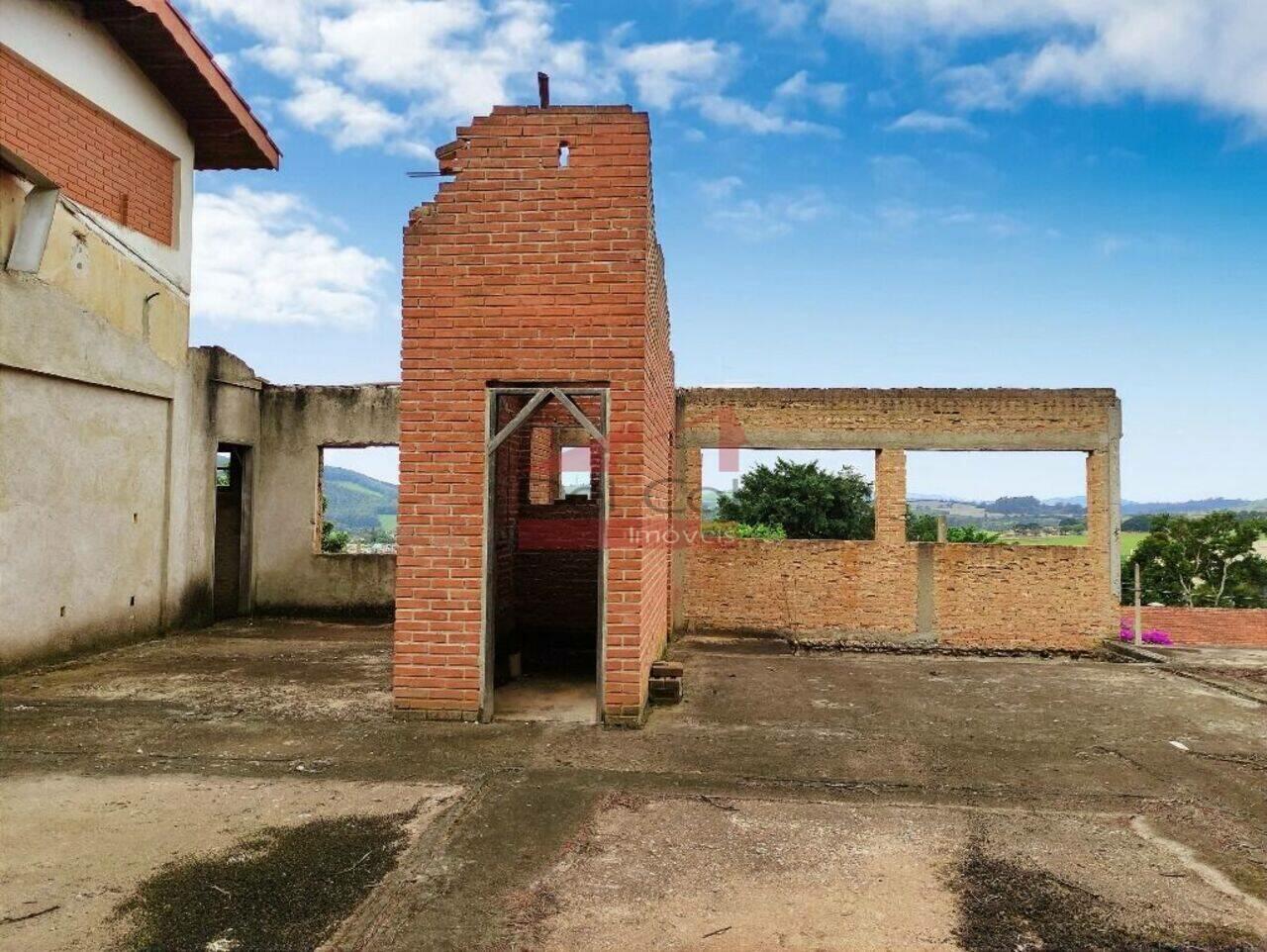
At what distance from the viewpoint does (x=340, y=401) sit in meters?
12.5

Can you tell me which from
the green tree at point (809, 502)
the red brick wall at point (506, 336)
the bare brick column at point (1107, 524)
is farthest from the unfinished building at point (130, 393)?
the green tree at point (809, 502)

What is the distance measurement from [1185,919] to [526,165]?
594 cm

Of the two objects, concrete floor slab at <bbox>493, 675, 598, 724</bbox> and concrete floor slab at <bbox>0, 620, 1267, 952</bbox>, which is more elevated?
concrete floor slab at <bbox>0, 620, 1267, 952</bbox>

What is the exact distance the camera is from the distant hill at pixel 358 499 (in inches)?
2272

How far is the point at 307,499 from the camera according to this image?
40.9 feet

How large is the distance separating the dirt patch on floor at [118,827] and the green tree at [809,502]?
31655 mm

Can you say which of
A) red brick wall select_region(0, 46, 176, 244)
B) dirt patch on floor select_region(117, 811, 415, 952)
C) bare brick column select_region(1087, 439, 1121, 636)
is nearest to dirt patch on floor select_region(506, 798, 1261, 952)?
dirt patch on floor select_region(117, 811, 415, 952)

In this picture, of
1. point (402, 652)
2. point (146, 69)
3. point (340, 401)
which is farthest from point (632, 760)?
point (146, 69)

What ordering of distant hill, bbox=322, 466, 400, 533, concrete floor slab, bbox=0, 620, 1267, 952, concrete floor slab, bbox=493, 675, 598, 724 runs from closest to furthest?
concrete floor slab, bbox=0, 620, 1267, 952
concrete floor slab, bbox=493, 675, 598, 724
distant hill, bbox=322, 466, 400, 533

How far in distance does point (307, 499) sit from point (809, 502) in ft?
87.3

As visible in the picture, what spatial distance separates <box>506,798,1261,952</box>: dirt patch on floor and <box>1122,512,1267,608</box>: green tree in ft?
108

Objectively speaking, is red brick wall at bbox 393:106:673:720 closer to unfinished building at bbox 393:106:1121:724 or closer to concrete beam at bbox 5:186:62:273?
unfinished building at bbox 393:106:1121:724

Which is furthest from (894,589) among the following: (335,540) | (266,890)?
(335,540)

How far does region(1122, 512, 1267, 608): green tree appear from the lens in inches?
1237
